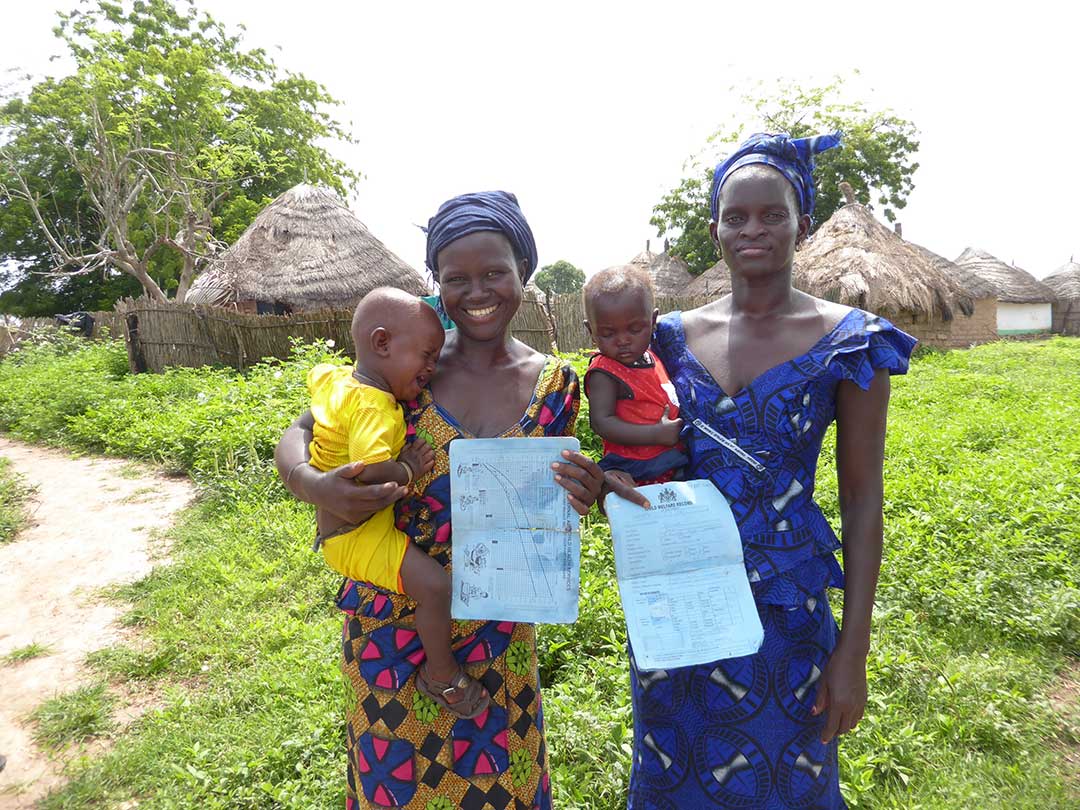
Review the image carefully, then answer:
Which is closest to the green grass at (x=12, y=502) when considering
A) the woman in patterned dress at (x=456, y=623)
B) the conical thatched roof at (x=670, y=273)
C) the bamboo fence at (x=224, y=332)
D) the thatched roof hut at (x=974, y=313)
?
the bamboo fence at (x=224, y=332)

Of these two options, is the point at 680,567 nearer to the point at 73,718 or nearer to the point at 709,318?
the point at 709,318

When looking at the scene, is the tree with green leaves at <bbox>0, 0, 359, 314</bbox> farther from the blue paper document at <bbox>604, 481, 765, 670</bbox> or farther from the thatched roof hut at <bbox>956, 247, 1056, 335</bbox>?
the thatched roof hut at <bbox>956, 247, 1056, 335</bbox>

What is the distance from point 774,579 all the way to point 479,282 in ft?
2.87

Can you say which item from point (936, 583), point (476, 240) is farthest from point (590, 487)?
point (936, 583)

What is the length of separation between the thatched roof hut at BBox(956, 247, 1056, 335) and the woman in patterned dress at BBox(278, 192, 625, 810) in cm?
2847

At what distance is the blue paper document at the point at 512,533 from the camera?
1338 mm

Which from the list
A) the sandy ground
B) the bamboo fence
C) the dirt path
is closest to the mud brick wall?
the bamboo fence

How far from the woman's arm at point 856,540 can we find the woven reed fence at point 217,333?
982cm

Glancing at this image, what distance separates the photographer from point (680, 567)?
1.31 meters

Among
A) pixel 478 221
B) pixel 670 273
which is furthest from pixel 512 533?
pixel 670 273

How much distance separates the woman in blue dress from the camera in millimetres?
1338

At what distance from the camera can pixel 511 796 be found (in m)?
1.48

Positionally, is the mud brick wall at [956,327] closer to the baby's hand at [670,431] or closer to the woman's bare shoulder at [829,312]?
the woman's bare shoulder at [829,312]

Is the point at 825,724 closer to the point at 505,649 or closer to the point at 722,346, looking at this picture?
the point at 505,649
